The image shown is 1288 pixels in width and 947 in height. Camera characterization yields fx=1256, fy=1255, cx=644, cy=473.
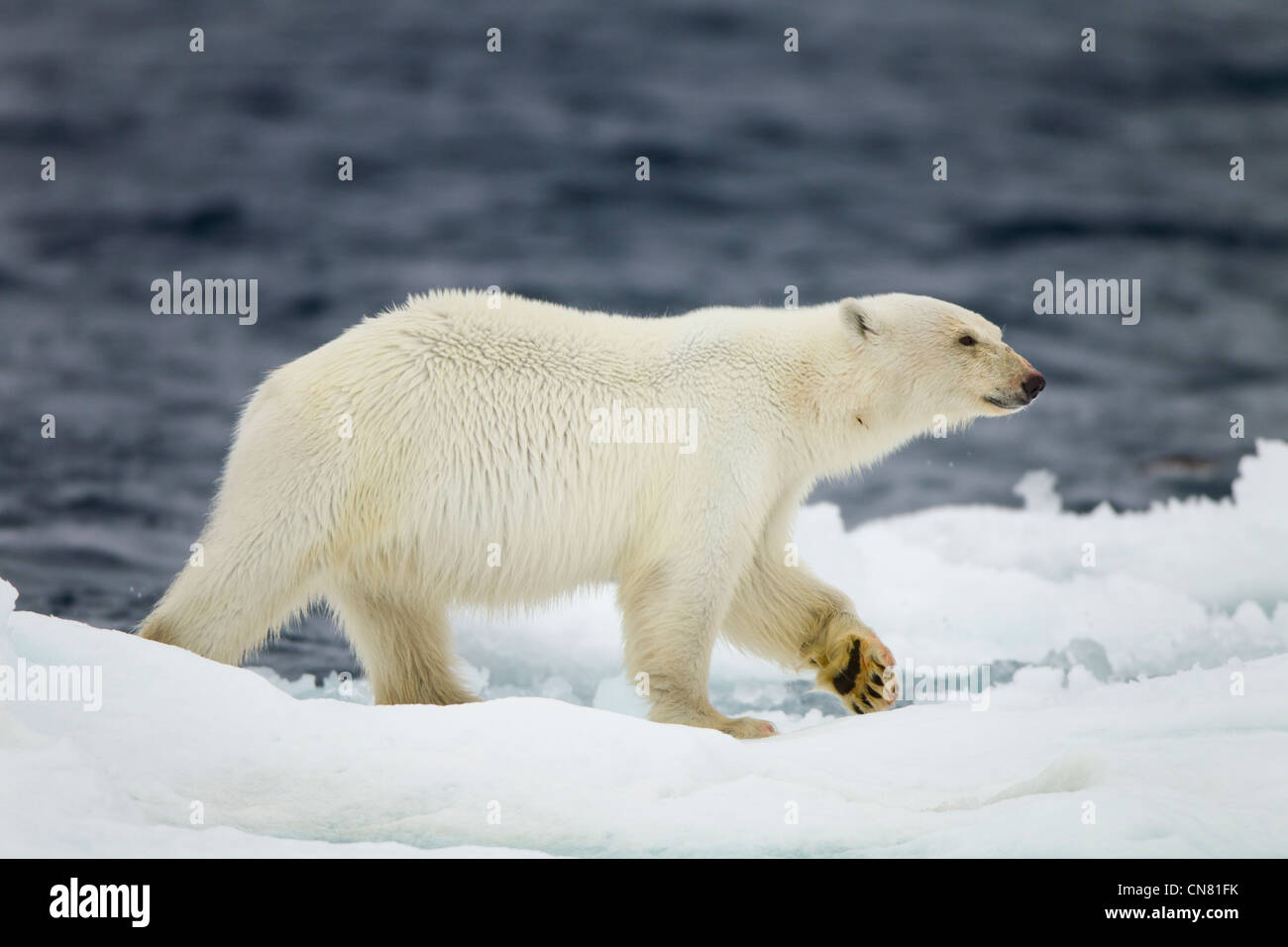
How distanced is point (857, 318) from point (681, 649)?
6.84 ft

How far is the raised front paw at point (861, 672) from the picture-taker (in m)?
6.45

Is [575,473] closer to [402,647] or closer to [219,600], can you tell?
[402,647]

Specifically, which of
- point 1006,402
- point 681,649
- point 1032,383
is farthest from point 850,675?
point 1032,383

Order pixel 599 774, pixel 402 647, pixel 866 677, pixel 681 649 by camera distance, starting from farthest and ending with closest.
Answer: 1. pixel 402 647
2. pixel 866 677
3. pixel 681 649
4. pixel 599 774

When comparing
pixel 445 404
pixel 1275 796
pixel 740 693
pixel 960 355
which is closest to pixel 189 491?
pixel 740 693

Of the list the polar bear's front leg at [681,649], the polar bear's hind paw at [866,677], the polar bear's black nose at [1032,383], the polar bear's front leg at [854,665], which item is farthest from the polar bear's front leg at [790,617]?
the polar bear's black nose at [1032,383]

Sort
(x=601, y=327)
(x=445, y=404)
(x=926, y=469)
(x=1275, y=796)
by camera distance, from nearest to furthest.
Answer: (x=1275, y=796), (x=445, y=404), (x=601, y=327), (x=926, y=469)

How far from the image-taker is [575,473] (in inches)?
249

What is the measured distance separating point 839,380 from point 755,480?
0.81 m

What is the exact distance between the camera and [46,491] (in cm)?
1305

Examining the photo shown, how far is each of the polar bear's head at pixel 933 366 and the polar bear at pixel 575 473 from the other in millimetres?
12

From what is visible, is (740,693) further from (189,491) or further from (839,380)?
(189,491)

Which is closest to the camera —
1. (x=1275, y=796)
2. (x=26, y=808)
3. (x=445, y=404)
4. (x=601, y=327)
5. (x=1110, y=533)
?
(x=26, y=808)

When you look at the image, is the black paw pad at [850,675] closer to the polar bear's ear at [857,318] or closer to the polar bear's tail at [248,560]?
the polar bear's ear at [857,318]
